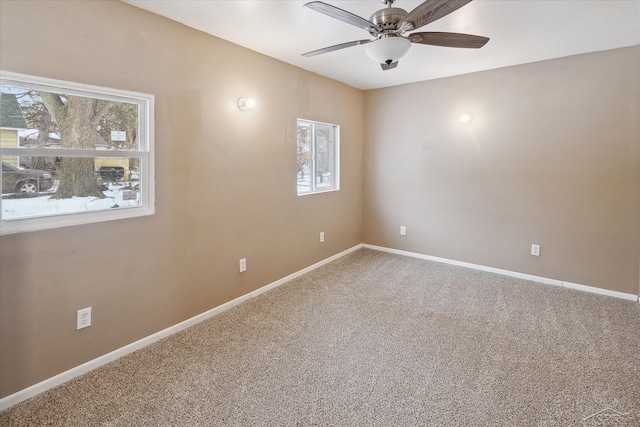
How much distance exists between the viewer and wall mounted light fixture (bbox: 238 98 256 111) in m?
3.07

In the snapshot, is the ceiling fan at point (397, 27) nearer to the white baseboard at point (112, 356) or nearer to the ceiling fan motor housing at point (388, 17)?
the ceiling fan motor housing at point (388, 17)

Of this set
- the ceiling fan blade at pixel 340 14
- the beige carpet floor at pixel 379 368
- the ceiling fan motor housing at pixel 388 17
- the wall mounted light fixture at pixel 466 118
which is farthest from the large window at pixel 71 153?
the wall mounted light fixture at pixel 466 118

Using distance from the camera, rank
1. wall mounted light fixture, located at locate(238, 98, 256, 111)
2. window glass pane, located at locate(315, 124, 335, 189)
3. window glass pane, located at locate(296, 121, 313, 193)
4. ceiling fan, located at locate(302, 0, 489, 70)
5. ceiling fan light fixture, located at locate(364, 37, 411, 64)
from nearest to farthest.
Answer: ceiling fan, located at locate(302, 0, 489, 70) < ceiling fan light fixture, located at locate(364, 37, 411, 64) < wall mounted light fixture, located at locate(238, 98, 256, 111) < window glass pane, located at locate(296, 121, 313, 193) < window glass pane, located at locate(315, 124, 335, 189)

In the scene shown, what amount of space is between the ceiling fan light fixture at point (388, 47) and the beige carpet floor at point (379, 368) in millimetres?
2064

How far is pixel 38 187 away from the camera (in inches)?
78.2

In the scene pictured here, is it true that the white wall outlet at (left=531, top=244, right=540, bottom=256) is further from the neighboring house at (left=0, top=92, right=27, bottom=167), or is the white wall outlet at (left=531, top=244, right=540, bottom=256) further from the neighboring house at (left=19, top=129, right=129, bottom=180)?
the neighboring house at (left=0, top=92, right=27, bottom=167)

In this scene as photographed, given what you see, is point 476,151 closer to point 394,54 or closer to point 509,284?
point 509,284

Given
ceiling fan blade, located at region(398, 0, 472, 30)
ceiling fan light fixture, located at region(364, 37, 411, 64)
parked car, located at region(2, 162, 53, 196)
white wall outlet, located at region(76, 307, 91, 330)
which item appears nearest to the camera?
ceiling fan blade, located at region(398, 0, 472, 30)

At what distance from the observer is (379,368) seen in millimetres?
2234

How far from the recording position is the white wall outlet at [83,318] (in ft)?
6.97

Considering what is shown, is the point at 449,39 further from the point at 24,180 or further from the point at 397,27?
the point at 24,180

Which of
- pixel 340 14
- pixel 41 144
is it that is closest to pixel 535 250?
pixel 340 14

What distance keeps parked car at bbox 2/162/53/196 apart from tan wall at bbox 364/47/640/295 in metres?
3.97

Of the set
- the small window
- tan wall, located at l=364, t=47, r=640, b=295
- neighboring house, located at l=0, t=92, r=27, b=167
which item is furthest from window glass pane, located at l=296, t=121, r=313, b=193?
neighboring house, located at l=0, t=92, r=27, b=167
